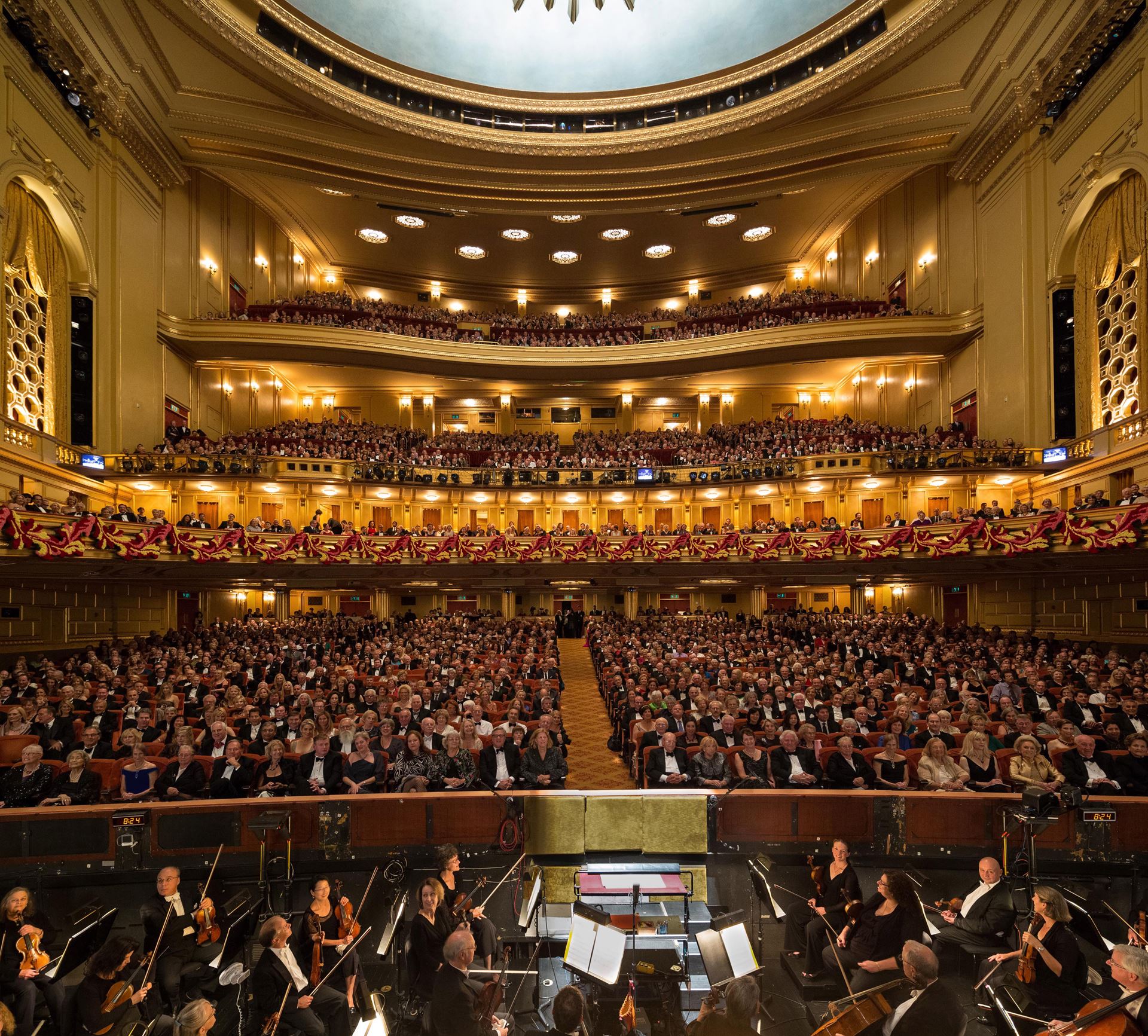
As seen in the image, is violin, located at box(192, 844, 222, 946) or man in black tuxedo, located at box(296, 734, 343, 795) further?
man in black tuxedo, located at box(296, 734, 343, 795)

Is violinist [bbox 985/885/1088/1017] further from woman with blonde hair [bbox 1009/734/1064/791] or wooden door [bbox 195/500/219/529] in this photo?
wooden door [bbox 195/500/219/529]

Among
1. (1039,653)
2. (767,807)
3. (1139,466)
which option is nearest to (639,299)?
(1139,466)

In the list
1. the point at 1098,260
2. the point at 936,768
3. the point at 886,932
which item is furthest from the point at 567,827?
the point at 1098,260

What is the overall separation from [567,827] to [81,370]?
62.7 ft

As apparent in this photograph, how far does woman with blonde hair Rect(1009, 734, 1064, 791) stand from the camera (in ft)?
21.3

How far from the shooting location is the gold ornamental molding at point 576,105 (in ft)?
66.4

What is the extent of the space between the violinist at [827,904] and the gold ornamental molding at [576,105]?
2308cm

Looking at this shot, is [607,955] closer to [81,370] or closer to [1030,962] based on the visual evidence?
[1030,962]

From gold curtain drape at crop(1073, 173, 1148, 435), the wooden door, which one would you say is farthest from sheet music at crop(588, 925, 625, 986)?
the wooden door

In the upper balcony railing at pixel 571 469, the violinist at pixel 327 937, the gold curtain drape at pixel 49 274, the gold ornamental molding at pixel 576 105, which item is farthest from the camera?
the upper balcony railing at pixel 571 469

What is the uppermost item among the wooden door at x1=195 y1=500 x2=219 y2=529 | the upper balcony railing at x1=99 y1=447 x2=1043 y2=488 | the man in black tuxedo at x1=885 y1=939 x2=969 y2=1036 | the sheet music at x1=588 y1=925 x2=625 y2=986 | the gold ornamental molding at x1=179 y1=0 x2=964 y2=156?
the gold ornamental molding at x1=179 y1=0 x2=964 y2=156

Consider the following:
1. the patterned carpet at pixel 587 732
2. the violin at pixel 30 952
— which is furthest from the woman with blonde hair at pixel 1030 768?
the violin at pixel 30 952

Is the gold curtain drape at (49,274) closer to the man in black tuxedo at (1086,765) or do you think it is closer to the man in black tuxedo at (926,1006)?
the man in black tuxedo at (926,1006)

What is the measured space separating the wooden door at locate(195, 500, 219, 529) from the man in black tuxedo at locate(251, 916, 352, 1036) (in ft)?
71.7
